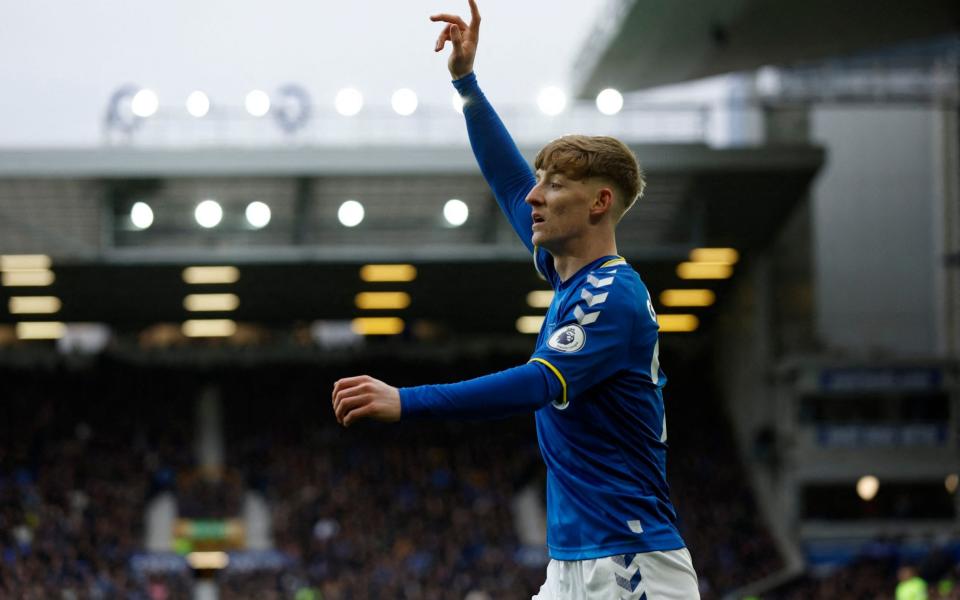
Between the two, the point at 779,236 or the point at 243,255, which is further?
the point at 779,236

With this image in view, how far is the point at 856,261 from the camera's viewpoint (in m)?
36.3

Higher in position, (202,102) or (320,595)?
(202,102)

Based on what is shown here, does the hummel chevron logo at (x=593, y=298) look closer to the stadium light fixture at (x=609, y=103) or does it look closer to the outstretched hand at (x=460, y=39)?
the outstretched hand at (x=460, y=39)

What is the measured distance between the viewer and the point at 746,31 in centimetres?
3050

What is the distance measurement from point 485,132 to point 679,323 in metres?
35.3

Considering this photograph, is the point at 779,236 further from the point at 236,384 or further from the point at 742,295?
the point at 236,384

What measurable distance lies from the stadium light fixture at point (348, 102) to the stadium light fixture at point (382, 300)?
6.84 m

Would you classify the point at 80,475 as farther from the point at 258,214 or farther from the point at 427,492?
the point at 258,214

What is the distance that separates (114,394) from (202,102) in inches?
422

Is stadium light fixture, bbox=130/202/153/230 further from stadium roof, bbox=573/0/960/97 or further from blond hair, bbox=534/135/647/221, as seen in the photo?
blond hair, bbox=534/135/647/221

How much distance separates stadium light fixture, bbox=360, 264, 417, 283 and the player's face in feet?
93.1

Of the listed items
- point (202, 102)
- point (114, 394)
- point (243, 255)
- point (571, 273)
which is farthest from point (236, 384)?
point (571, 273)

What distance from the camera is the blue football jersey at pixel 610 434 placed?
392 centimetres

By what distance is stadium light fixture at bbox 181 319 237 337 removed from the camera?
38594 mm
